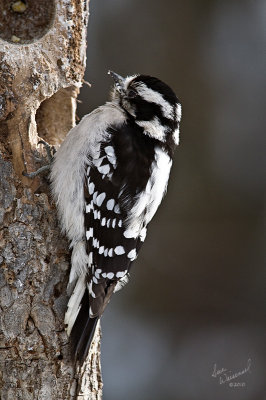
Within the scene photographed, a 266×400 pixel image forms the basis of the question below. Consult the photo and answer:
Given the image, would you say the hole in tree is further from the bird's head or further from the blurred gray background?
the blurred gray background

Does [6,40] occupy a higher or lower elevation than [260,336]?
higher

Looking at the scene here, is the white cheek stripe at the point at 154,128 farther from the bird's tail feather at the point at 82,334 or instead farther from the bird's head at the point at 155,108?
the bird's tail feather at the point at 82,334

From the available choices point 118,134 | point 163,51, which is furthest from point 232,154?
point 118,134

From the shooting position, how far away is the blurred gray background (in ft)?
17.4

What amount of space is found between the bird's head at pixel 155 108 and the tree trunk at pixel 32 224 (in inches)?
14.1

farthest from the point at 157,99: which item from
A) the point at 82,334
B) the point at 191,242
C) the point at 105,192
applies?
the point at 191,242

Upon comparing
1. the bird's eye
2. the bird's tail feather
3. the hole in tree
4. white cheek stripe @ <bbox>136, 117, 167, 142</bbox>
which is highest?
the hole in tree

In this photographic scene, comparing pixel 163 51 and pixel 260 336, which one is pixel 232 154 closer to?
pixel 163 51

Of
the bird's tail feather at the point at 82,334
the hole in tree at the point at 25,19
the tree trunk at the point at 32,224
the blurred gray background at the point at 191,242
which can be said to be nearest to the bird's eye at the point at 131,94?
the tree trunk at the point at 32,224

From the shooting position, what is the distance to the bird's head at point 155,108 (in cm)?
346

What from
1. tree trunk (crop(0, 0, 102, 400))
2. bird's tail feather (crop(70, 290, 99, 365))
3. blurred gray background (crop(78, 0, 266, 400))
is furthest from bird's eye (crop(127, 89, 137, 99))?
blurred gray background (crop(78, 0, 266, 400))

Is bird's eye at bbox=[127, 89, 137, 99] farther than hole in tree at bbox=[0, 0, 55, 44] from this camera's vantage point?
Yes

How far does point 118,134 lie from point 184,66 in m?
2.21

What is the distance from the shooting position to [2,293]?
3.12 meters
